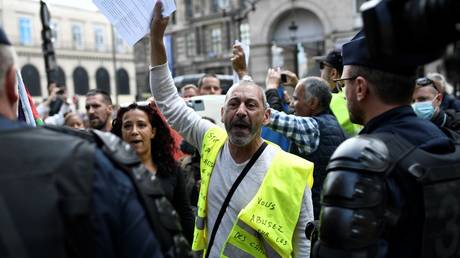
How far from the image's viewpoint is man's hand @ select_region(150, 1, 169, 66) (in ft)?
8.84

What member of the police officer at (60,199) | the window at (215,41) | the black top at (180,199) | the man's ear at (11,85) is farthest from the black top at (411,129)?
the window at (215,41)

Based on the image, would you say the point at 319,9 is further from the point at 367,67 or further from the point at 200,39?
the point at 367,67

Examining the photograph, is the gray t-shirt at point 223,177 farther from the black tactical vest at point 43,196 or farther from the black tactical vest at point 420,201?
the black tactical vest at point 43,196

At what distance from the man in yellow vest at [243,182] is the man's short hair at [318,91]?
81 cm

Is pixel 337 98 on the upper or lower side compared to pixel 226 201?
upper

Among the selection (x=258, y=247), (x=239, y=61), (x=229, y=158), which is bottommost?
(x=258, y=247)

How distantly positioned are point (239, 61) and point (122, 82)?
55126 mm

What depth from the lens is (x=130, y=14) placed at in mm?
2561

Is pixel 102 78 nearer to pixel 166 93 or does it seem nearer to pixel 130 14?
pixel 166 93

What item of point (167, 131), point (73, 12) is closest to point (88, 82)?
point (73, 12)

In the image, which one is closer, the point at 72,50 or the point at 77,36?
the point at 72,50

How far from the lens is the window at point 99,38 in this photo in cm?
5651

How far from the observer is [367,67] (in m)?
1.87

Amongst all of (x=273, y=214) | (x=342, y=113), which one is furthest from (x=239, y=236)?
(x=342, y=113)
